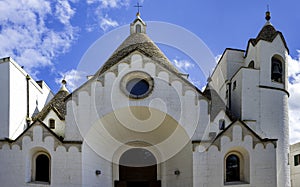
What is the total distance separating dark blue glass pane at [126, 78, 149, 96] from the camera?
18.0 m

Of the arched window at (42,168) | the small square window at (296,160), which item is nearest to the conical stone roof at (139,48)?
the arched window at (42,168)

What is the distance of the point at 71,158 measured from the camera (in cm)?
1700

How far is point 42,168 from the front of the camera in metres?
17.8

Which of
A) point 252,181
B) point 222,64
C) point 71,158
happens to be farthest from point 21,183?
point 222,64

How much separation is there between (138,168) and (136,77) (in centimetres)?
588

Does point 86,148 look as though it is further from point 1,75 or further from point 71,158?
point 1,75

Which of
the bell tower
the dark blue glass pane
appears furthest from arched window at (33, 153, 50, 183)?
the bell tower

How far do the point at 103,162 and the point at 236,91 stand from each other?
981 cm

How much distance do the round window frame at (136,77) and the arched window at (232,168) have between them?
5119 millimetres

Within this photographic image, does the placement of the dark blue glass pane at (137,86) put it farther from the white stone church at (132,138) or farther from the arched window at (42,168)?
the arched window at (42,168)

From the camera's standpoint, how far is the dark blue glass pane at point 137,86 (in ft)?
59.2

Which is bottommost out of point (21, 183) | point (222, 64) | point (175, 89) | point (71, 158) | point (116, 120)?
point (21, 183)

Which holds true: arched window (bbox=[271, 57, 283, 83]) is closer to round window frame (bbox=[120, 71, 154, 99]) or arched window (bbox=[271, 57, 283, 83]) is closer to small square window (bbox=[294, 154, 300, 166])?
round window frame (bbox=[120, 71, 154, 99])

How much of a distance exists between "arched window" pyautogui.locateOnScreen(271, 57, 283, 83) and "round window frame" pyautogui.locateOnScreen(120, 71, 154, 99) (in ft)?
30.2
